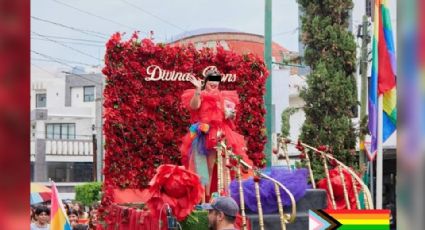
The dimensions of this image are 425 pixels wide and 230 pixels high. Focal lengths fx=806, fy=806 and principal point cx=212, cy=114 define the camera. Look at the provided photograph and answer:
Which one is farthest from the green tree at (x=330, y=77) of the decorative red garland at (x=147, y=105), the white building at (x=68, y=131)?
the white building at (x=68, y=131)

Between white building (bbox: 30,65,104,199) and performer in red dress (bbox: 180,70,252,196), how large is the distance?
51585mm

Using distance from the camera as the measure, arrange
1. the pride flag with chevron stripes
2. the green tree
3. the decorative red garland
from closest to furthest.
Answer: the decorative red garland → the pride flag with chevron stripes → the green tree

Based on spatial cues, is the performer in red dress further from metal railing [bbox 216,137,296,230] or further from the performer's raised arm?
metal railing [bbox 216,137,296,230]

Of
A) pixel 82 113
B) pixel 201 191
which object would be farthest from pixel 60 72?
pixel 201 191

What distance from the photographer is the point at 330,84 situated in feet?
65.8

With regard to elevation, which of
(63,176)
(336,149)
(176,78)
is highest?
(176,78)

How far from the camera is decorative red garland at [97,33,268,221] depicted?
10812mm

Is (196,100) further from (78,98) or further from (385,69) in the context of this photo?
(78,98)

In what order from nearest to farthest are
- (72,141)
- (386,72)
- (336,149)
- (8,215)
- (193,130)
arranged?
(8,215) < (193,130) < (386,72) < (336,149) < (72,141)

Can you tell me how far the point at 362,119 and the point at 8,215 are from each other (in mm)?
20919

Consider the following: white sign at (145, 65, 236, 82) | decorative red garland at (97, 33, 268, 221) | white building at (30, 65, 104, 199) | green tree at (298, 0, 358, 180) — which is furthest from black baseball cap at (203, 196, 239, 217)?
white building at (30, 65, 104, 199)

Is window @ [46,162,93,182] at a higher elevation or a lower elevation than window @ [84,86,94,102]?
lower

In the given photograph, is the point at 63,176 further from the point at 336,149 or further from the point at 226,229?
the point at 226,229

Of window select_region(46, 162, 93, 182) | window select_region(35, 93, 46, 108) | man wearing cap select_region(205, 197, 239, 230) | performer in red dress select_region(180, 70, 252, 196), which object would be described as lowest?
window select_region(46, 162, 93, 182)
